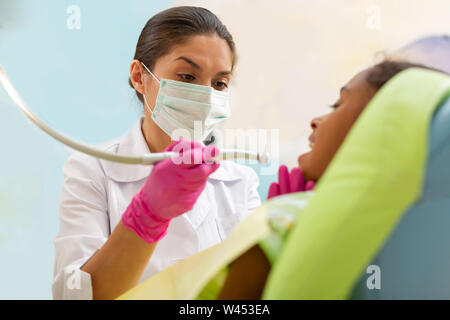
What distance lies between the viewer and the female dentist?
3.54ft

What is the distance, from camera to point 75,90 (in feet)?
6.25

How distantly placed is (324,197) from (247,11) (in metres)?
1.51

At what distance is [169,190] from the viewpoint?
99 cm

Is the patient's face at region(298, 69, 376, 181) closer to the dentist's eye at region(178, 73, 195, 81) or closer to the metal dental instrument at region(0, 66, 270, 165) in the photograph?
the metal dental instrument at region(0, 66, 270, 165)

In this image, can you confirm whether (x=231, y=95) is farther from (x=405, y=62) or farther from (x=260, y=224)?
(x=260, y=224)

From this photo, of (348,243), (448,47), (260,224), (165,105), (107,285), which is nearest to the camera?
(348,243)

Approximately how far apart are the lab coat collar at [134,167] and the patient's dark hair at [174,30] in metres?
0.24

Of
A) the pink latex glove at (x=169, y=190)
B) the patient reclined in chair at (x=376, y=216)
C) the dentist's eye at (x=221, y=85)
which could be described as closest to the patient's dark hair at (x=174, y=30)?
the dentist's eye at (x=221, y=85)

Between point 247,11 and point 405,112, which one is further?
point 247,11

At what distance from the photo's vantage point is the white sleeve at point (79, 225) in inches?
44.0

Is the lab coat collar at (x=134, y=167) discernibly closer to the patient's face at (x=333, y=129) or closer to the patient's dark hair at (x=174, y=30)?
the patient's dark hair at (x=174, y=30)

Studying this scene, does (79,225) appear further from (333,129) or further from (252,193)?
(333,129)
